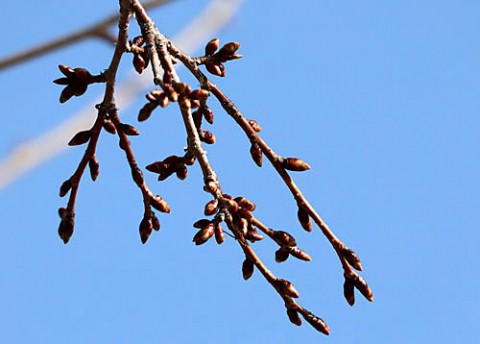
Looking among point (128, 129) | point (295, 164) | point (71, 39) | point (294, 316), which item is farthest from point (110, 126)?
point (71, 39)

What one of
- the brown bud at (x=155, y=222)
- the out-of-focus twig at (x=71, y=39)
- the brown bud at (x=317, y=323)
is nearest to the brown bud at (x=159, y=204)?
the brown bud at (x=155, y=222)

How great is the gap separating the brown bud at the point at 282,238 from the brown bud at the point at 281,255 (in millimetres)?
23

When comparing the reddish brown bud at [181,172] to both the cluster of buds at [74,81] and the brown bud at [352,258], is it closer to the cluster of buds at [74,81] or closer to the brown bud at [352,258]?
the cluster of buds at [74,81]

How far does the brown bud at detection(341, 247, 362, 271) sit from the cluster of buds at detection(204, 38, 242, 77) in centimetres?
51

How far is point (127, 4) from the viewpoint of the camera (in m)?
2.02

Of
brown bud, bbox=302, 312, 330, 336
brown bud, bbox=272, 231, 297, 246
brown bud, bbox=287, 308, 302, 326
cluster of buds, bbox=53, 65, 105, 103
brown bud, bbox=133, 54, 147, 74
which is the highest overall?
cluster of buds, bbox=53, 65, 105, 103

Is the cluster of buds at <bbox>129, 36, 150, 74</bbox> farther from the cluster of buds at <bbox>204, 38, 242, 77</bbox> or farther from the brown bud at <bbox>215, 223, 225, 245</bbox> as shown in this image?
the brown bud at <bbox>215, 223, 225, 245</bbox>

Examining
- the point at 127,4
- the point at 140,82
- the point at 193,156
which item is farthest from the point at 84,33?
the point at 193,156

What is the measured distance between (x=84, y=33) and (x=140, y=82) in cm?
72

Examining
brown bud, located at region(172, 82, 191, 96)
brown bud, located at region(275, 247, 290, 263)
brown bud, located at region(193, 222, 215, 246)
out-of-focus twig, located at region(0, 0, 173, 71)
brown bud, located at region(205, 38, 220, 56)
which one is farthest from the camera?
out-of-focus twig, located at region(0, 0, 173, 71)

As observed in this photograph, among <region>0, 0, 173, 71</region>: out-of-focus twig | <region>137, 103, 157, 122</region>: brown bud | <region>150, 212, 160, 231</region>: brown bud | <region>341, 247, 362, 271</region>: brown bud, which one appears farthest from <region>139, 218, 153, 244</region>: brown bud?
<region>0, 0, 173, 71</region>: out-of-focus twig

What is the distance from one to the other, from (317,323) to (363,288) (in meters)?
0.13

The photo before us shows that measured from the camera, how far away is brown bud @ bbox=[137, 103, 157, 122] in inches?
68.6

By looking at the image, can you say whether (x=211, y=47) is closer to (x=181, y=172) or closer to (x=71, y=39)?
(x=181, y=172)
